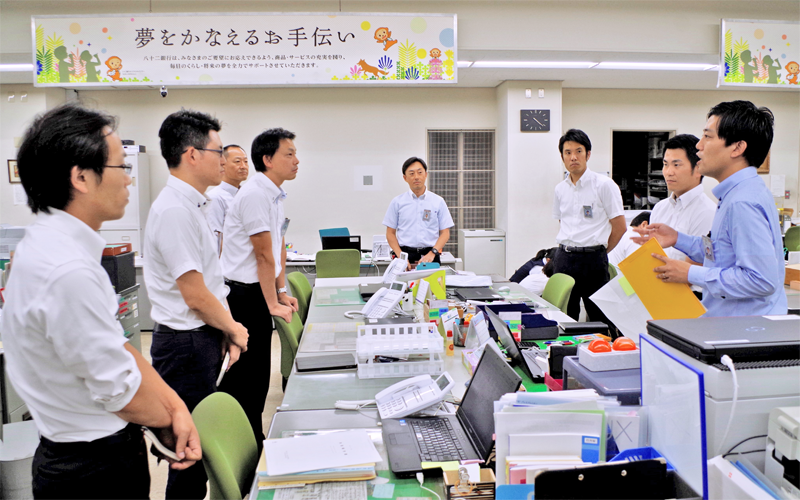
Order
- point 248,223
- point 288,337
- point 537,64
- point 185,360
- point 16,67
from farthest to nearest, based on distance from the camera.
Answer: point 537,64
point 16,67
point 248,223
point 288,337
point 185,360

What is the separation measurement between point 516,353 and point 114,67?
4149 mm

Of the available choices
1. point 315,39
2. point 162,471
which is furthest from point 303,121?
point 162,471

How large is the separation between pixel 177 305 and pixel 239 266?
3.24 feet

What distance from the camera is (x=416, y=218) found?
5047 mm

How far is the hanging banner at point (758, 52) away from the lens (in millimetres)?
4730

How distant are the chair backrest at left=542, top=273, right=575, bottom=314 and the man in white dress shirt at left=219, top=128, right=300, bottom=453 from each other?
68.3 inches

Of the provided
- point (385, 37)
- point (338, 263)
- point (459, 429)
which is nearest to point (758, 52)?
point (385, 37)

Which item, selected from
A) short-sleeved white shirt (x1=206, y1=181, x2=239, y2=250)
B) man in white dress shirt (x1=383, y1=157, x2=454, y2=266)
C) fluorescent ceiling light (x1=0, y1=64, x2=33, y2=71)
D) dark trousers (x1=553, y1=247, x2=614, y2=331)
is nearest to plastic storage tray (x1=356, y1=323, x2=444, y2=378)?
short-sleeved white shirt (x1=206, y1=181, x2=239, y2=250)

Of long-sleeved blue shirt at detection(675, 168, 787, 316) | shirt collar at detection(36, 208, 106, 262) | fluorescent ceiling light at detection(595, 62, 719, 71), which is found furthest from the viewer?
fluorescent ceiling light at detection(595, 62, 719, 71)

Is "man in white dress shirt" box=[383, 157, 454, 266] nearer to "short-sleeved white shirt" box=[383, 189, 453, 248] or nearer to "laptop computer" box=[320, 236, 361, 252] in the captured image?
"short-sleeved white shirt" box=[383, 189, 453, 248]

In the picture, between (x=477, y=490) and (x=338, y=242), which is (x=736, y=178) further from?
(x=338, y=242)

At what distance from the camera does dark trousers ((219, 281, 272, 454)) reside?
289 cm

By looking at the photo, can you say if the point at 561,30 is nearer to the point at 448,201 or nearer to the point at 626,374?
the point at 448,201

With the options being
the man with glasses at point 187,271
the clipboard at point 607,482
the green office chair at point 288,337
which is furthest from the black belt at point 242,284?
the clipboard at point 607,482
